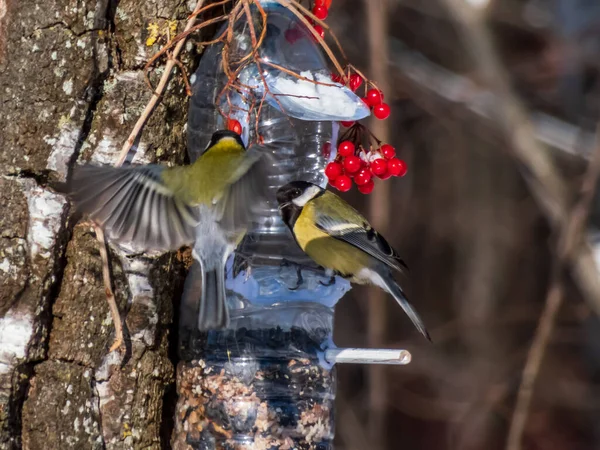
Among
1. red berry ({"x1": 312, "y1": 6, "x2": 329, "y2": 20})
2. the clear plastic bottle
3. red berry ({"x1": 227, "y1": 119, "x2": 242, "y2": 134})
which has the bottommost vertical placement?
the clear plastic bottle

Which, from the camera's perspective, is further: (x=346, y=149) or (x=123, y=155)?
(x=346, y=149)

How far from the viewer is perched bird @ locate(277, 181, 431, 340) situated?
9.63ft

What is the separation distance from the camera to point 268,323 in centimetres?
256

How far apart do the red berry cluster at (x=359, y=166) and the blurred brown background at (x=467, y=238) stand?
315 cm

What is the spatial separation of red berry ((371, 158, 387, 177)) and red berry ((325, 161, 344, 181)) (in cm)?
11

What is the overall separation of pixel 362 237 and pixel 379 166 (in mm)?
420

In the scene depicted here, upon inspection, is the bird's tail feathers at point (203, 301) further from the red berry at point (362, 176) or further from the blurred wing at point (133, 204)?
the red berry at point (362, 176)

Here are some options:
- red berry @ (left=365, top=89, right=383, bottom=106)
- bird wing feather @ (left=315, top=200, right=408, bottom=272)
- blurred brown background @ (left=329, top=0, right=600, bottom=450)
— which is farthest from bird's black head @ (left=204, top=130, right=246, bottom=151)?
blurred brown background @ (left=329, top=0, right=600, bottom=450)

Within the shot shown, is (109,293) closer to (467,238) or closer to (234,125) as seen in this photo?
(234,125)

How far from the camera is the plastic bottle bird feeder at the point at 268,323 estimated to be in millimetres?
2436

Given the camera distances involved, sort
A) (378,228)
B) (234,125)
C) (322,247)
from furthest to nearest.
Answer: (378,228), (322,247), (234,125)

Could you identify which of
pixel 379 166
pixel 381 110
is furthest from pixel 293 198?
pixel 381 110

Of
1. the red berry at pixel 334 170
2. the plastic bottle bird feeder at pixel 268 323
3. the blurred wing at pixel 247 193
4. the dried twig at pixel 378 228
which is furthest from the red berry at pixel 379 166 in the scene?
the dried twig at pixel 378 228

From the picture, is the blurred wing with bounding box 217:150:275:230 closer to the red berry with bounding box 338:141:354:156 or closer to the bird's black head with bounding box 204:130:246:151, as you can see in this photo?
the bird's black head with bounding box 204:130:246:151
